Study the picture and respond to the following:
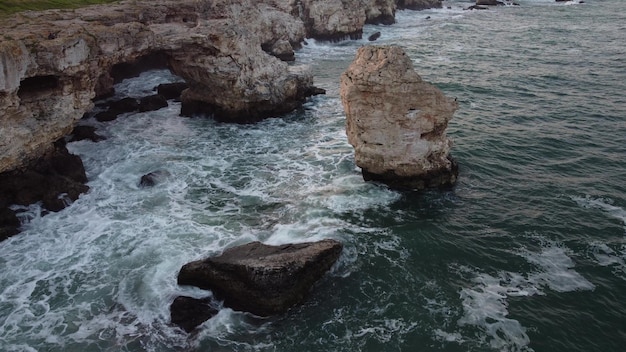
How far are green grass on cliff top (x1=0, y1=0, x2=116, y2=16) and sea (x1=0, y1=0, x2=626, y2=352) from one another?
27.0ft

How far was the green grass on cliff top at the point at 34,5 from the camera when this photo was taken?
90.6ft

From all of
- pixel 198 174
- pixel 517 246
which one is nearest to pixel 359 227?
pixel 517 246

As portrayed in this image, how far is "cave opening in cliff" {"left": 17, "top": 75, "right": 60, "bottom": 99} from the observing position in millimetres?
22516

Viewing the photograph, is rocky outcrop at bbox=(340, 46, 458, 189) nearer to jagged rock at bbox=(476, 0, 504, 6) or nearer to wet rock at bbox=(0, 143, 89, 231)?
wet rock at bbox=(0, 143, 89, 231)

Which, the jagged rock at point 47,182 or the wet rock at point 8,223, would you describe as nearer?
the wet rock at point 8,223

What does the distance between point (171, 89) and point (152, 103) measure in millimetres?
3115

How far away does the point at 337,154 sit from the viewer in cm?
2889

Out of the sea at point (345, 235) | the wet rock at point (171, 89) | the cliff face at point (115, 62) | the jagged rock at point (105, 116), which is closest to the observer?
the sea at point (345, 235)

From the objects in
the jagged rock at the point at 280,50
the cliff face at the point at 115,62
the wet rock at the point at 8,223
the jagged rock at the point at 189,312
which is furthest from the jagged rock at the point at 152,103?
the jagged rock at the point at 189,312

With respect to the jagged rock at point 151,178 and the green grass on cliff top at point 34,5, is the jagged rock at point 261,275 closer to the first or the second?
the jagged rock at point 151,178

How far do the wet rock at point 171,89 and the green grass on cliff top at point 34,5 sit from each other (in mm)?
7772

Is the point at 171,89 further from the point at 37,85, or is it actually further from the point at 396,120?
the point at 396,120

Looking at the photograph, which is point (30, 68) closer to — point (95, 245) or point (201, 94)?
point (95, 245)

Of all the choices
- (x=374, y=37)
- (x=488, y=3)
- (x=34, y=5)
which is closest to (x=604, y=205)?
(x=34, y=5)
